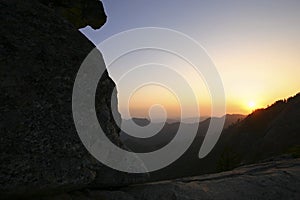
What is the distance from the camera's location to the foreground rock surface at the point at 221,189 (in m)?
7.54

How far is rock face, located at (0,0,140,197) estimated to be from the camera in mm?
5578

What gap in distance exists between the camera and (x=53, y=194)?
21.0 feet

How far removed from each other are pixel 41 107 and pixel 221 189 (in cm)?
648

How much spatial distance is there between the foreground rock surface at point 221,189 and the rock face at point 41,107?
0.48m

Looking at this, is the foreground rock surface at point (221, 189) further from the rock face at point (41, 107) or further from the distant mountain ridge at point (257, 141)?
the distant mountain ridge at point (257, 141)

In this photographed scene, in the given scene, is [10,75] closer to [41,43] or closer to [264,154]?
[41,43]

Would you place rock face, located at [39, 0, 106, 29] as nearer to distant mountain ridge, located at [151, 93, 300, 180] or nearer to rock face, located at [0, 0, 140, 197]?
rock face, located at [0, 0, 140, 197]

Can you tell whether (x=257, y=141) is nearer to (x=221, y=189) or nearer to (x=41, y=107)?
(x=221, y=189)

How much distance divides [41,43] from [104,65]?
1.96m

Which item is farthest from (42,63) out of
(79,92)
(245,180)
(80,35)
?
(245,180)

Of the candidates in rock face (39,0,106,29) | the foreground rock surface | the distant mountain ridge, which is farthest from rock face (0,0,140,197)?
the distant mountain ridge

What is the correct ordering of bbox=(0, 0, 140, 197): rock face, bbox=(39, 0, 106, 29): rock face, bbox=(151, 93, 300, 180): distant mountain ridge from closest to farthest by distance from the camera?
1. bbox=(0, 0, 140, 197): rock face
2. bbox=(39, 0, 106, 29): rock face
3. bbox=(151, 93, 300, 180): distant mountain ridge

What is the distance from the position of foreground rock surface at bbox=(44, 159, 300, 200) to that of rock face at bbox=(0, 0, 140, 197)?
1.58 feet

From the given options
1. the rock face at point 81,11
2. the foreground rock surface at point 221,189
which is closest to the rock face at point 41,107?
the foreground rock surface at point 221,189
